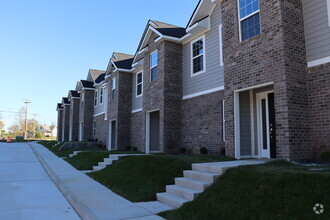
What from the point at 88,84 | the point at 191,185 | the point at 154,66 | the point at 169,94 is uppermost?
the point at 88,84

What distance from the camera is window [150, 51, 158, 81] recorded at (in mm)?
14428

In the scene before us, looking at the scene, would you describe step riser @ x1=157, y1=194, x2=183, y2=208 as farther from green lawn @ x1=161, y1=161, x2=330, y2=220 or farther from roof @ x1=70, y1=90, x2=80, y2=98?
roof @ x1=70, y1=90, x2=80, y2=98

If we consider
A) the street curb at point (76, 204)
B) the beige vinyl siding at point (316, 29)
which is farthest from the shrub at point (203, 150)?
the street curb at point (76, 204)

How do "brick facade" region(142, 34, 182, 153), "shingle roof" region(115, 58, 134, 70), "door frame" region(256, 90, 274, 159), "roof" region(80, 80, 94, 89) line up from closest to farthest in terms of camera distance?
"door frame" region(256, 90, 274, 159) < "brick facade" region(142, 34, 182, 153) < "shingle roof" region(115, 58, 134, 70) < "roof" region(80, 80, 94, 89)

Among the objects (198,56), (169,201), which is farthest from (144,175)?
(198,56)

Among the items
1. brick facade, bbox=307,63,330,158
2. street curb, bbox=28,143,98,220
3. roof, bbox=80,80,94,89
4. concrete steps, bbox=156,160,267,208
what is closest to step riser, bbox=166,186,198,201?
concrete steps, bbox=156,160,267,208

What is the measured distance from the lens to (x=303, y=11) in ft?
25.5

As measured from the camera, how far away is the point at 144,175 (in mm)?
8250

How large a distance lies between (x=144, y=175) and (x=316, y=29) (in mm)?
6737

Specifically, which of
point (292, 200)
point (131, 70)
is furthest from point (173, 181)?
point (131, 70)

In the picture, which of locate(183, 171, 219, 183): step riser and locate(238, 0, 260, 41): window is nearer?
locate(183, 171, 219, 183): step riser

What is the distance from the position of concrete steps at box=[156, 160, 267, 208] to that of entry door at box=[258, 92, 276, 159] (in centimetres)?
309

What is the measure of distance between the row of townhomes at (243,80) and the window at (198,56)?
0.05 m

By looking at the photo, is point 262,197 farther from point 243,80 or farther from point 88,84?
point 88,84
